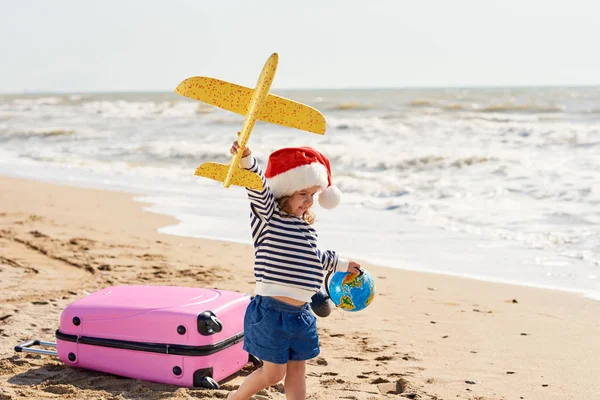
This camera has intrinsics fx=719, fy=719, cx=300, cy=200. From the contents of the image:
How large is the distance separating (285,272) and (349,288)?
494 mm

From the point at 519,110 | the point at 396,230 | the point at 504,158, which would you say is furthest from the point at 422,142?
the point at 519,110

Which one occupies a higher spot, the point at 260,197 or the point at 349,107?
the point at 349,107

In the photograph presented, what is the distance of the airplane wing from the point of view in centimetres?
298

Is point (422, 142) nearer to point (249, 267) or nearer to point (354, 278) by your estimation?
point (249, 267)

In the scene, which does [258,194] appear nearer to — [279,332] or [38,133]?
[279,332]

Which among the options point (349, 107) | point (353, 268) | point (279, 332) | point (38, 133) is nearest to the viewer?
point (279, 332)

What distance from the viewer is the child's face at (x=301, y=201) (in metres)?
3.12

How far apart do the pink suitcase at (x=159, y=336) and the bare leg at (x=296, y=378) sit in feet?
1.97

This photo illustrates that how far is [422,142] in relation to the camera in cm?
1778

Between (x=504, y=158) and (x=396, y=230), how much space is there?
6.20 meters

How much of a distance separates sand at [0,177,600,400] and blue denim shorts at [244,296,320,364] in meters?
0.56

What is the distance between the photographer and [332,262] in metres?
3.30

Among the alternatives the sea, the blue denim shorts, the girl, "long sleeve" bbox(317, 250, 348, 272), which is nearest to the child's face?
the girl

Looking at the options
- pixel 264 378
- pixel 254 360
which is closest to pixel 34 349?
pixel 254 360
